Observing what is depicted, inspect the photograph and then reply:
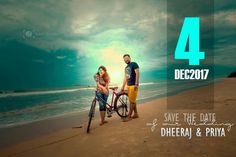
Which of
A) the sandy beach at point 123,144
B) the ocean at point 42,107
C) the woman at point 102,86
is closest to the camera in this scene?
the sandy beach at point 123,144

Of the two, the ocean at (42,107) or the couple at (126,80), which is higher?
A: the couple at (126,80)

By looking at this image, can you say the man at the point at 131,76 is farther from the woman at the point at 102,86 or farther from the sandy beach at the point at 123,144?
the sandy beach at the point at 123,144

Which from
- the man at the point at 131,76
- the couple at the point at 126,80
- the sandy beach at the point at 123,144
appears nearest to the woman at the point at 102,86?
the couple at the point at 126,80

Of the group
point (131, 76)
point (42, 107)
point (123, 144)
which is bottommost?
point (42, 107)

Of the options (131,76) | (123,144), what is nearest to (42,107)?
(131,76)

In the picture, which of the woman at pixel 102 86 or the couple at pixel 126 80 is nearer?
the woman at pixel 102 86

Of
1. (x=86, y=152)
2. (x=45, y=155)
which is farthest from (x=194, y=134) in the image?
(x=45, y=155)

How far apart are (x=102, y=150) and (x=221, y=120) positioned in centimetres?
416

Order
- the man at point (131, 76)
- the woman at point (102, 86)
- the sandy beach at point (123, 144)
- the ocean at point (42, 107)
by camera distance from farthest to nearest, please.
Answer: the ocean at point (42, 107) < the man at point (131, 76) < the woman at point (102, 86) < the sandy beach at point (123, 144)

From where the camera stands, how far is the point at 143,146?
4.64 m

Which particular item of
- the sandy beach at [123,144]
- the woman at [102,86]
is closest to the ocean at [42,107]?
the sandy beach at [123,144]

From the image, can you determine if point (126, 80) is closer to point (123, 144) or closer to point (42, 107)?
point (123, 144)

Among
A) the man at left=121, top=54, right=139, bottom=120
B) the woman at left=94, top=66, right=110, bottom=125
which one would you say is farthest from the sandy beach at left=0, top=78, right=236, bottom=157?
the man at left=121, top=54, right=139, bottom=120

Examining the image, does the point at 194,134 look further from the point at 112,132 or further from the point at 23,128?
the point at 23,128
